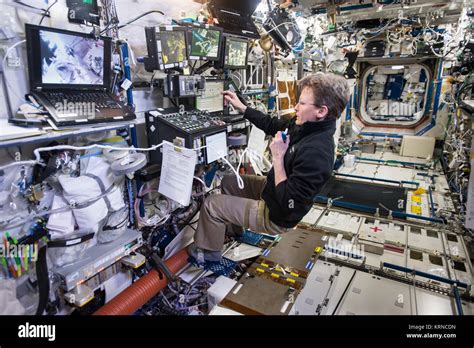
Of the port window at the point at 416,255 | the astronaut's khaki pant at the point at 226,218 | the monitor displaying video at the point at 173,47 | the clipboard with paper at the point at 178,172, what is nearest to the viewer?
the clipboard with paper at the point at 178,172

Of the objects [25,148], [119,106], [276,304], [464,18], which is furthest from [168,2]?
[464,18]

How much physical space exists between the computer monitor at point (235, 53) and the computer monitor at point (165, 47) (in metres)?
0.57

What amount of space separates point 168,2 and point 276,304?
8.84ft

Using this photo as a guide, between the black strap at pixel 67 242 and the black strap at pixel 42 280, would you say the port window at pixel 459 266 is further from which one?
the black strap at pixel 42 280

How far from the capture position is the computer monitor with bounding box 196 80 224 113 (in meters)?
2.55

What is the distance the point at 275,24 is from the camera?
11.3 ft

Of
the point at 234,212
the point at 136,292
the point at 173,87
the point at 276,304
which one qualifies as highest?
the point at 173,87

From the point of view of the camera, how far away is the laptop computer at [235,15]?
8.68 feet

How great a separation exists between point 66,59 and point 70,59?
0.03 meters

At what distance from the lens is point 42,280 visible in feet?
4.93

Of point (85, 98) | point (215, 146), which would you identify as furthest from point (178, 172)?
point (85, 98)

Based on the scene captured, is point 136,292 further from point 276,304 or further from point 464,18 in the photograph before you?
point 464,18

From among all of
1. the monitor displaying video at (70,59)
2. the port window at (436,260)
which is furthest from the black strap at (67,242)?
the port window at (436,260)

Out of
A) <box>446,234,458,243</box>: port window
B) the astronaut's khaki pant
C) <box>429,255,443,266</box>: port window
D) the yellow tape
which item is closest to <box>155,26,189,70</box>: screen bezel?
the astronaut's khaki pant
